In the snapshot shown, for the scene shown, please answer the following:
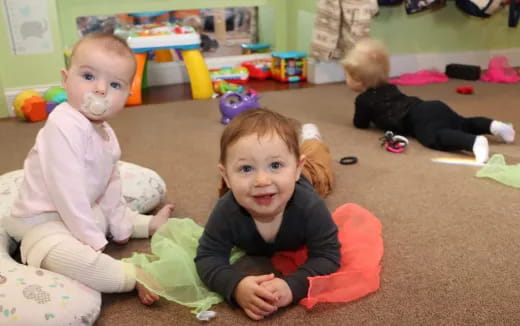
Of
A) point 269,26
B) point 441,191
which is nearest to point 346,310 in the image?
point 441,191

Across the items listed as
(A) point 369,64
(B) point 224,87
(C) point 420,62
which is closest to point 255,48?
(B) point 224,87

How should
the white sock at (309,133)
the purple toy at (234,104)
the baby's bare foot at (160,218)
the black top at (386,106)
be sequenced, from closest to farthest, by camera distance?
the baby's bare foot at (160,218) → the white sock at (309,133) → the black top at (386,106) → the purple toy at (234,104)

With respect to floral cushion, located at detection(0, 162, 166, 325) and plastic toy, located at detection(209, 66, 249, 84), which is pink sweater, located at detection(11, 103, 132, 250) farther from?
plastic toy, located at detection(209, 66, 249, 84)

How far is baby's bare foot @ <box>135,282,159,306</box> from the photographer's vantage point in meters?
1.01

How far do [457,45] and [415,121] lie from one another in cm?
160

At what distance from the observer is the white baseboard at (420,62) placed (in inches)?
120

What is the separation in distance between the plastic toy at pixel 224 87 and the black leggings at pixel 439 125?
107 cm

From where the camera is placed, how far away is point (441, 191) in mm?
1497

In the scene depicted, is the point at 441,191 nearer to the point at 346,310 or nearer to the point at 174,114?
the point at 346,310

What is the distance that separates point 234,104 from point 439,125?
0.86 metres

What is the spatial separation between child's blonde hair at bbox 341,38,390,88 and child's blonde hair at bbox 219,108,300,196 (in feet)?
3.67

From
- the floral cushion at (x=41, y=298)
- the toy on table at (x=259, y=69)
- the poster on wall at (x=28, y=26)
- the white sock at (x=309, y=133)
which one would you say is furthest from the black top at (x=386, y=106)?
the poster on wall at (x=28, y=26)

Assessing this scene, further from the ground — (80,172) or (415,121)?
(80,172)

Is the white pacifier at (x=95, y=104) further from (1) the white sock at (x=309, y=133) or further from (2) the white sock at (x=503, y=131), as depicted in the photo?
(2) the white sock at (x=503, y=131)
